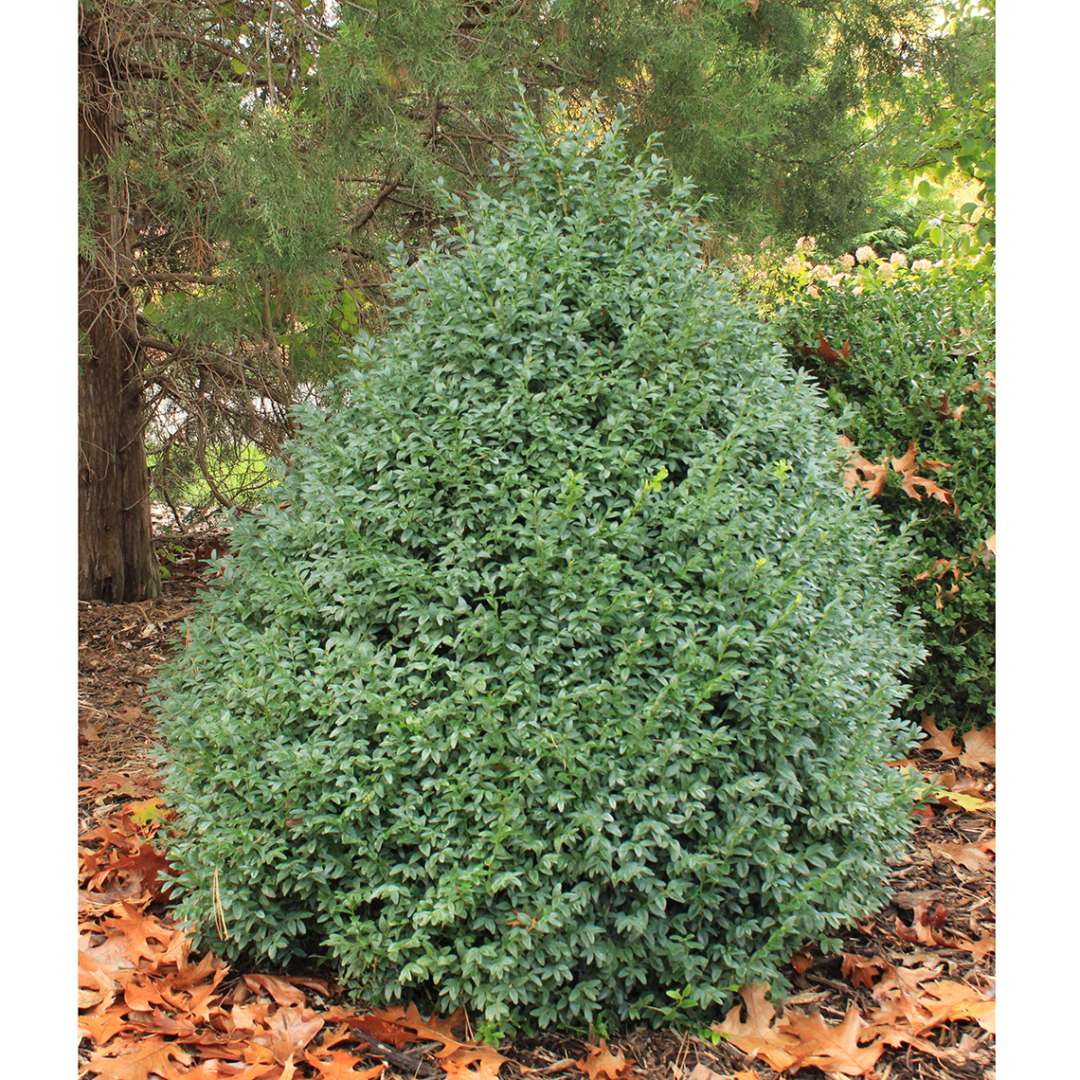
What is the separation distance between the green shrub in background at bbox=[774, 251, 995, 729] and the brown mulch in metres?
0.40

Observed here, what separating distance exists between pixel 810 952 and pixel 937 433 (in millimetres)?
2242

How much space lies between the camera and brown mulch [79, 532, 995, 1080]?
235 cm

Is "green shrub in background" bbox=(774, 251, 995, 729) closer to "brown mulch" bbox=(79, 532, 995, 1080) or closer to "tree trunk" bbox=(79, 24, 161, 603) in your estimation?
"brown mulch" bbox=(79, 532, 995, 1080)

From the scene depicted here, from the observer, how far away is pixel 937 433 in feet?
14.2

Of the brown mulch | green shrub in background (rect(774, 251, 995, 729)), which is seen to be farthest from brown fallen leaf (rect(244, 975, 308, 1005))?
green shrub in background (rect(774, 251, 995, 729))

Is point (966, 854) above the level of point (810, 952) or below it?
above

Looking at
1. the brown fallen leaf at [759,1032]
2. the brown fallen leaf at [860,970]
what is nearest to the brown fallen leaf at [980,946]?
the brown fallen leaf at [860,970]

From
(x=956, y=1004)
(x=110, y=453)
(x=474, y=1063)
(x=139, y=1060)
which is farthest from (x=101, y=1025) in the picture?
(x=110, y=453)

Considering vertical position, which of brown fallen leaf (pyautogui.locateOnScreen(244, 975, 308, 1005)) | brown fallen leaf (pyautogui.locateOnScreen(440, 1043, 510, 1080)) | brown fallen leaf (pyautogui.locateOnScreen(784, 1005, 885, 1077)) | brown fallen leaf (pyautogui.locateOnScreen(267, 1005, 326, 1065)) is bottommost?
brown fallen leaf (pyautogui.locateOnScreen(784, 1005, 885, 1077))

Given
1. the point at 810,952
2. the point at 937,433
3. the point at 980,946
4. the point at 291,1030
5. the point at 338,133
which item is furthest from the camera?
the point at 937,433

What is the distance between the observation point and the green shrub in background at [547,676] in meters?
2.29

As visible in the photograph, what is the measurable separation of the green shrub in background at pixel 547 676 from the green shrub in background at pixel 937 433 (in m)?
1.64

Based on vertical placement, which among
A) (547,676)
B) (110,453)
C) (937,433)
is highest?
(110,453)

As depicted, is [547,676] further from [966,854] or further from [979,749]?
[979,749]
